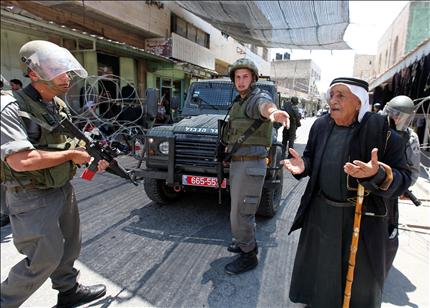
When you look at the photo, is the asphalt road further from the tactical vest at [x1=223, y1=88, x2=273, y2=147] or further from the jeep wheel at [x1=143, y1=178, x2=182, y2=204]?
the tactical vest at [x1=223, y1=88, x2=273, y2=147]

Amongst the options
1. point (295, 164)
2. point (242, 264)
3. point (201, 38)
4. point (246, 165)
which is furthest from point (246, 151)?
point (201, 38)

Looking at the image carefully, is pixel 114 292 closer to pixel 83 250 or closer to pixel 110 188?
pixel 83 250

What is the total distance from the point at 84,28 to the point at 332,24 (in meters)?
8.06

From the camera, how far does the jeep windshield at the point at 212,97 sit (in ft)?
15.2

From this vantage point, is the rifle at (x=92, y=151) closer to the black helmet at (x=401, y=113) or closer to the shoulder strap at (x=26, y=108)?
the shoulder strap at (x=26, y=108)

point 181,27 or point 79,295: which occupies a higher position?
point 181,27

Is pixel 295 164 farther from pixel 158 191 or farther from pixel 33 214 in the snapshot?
pixel 158 191

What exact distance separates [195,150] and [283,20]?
7.30m

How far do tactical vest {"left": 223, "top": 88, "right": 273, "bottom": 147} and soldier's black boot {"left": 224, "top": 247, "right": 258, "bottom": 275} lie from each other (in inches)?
41.9

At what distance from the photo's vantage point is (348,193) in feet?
5.91

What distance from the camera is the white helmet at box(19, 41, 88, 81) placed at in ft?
5.57

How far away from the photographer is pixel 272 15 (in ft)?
28.8

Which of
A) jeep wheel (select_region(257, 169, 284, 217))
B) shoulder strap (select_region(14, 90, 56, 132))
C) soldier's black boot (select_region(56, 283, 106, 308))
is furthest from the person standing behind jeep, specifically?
shoulder strap (select_region(14, 90, 56, 132))

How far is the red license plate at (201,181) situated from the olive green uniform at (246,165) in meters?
0.77
